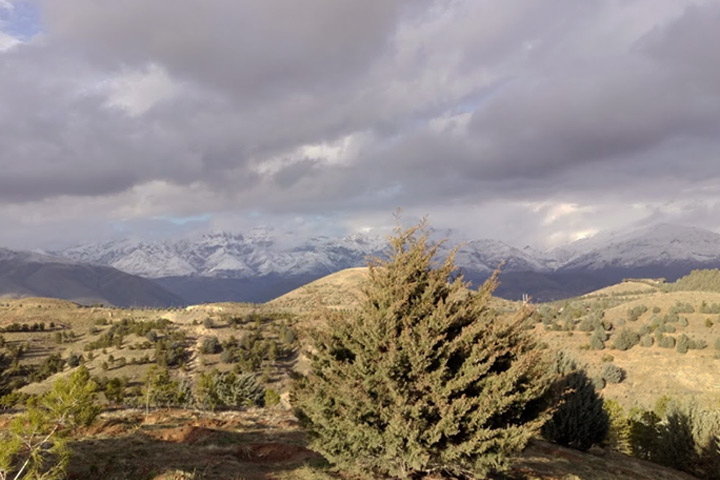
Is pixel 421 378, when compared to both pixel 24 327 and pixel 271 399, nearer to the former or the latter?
pixel 271 399

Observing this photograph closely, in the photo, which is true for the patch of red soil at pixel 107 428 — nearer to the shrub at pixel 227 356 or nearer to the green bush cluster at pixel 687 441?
the green bush cluster at pixel 687 441

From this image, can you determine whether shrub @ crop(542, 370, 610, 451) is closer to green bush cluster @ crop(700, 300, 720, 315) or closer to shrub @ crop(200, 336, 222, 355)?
green bush cluster @ crop(700, 300, 720, 315)

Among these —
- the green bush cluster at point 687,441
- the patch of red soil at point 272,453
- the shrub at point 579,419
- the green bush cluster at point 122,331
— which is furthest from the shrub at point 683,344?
the green bush cluster at point 122,331

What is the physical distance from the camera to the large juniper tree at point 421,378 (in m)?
9.93

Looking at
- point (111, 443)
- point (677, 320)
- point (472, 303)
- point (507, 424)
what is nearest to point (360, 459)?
point (507, 424)

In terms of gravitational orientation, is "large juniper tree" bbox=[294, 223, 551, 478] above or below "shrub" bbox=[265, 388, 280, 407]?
above

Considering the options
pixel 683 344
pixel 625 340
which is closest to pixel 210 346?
pixel 625 340

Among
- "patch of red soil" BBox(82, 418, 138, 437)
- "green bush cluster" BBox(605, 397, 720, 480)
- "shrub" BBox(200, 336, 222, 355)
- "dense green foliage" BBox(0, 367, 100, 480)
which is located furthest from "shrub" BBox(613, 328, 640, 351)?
"dense green foliage" BBox(0, 367, 100, 480)

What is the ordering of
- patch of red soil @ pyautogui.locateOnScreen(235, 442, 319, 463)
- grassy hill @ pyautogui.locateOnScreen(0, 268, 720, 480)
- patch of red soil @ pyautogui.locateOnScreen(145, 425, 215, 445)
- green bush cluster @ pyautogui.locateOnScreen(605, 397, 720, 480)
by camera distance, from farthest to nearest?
green bush cluster @ pyautogui.locateOnScreen(605, 397, 720, 480) → patch of red soil @ pyautogui.locateOnScreen(145, 425, 215, 445) → patch of red soil @ pyautogui.locateOnScreen(235, 442, 319, 463) → grassy hill @ pyautogui.locateOnScreen(0, 268, 720, 480)

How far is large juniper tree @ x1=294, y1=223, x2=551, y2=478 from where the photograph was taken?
32.6 ft

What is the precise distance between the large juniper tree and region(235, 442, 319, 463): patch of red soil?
15.6ft

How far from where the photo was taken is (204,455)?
1530 centimetres

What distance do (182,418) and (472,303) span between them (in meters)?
20.9

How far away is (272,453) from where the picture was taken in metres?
16.3
